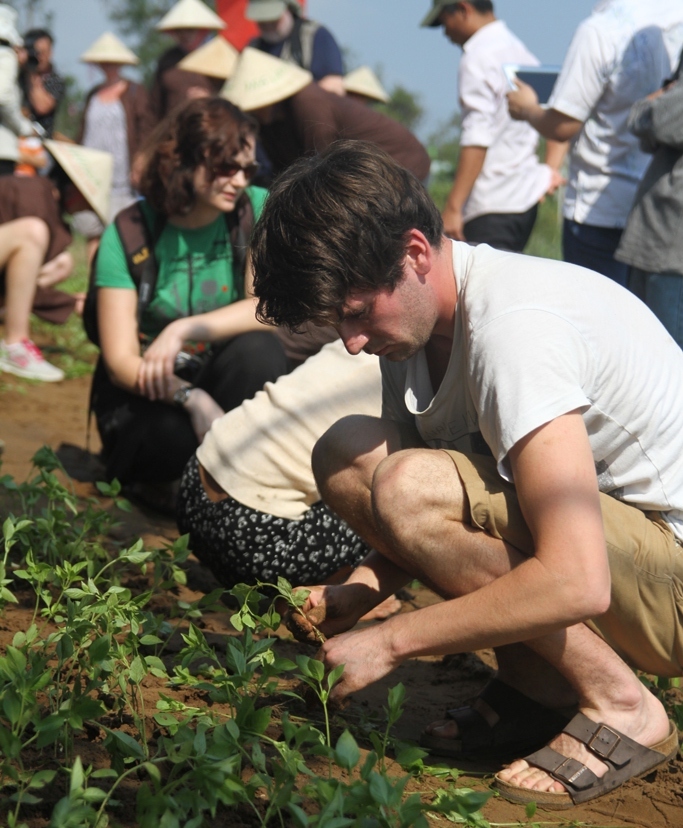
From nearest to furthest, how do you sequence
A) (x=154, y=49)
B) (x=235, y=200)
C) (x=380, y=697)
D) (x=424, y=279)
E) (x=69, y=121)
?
(x=424, y=279) → (x=380, y=697) → (x=235, y=200) → (x=69, y=121) → (x=154, y=49)

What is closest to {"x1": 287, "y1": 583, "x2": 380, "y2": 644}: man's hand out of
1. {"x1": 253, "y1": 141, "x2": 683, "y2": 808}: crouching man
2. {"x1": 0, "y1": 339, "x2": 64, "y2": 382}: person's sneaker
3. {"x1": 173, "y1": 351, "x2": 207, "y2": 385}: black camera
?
{"x1": 253, "y1": 141, "x2": 683, "y2": 808}: crouching man

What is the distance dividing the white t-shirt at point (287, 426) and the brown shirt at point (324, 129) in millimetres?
1752

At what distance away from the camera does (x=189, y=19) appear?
754 centimetres

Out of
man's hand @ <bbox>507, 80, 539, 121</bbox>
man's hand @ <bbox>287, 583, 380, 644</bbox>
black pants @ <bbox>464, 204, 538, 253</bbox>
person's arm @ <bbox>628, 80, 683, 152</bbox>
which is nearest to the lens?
man's hand @ <bbox>287, 583, 380, 644</bbox>

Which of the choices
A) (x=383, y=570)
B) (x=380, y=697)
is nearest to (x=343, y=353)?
(x=383, y=570)

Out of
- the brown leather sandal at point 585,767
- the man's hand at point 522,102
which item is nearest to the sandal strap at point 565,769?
the brown leather sandal at point 585,767

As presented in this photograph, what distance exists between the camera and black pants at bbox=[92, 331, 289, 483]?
3.71 meters

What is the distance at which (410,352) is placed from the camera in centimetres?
204

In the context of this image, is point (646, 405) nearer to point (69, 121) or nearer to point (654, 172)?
point (654, 172)

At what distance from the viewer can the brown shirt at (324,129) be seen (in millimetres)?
4445

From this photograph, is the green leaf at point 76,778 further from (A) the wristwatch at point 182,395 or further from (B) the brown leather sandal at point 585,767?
(A) the wristwatch at point 182,395

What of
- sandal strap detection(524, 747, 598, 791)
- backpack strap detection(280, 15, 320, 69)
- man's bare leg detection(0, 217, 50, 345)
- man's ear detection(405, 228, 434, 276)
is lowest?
man's bare leg detection(0, 217, 50, 345)

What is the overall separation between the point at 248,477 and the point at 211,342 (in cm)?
105

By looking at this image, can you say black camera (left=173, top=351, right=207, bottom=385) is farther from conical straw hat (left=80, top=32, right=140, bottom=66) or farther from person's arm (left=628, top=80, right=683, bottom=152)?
conical straw hat (left=80, top=32, right=140, bottom=66)
